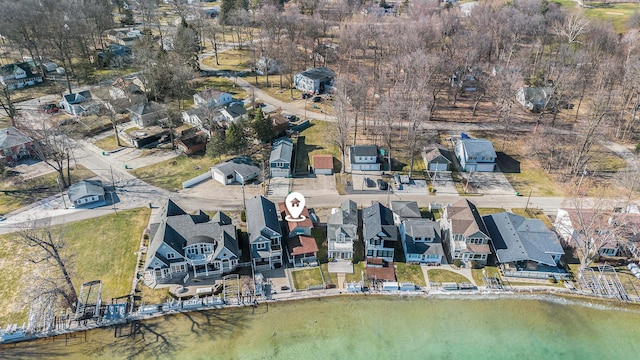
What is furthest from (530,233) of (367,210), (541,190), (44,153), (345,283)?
(44,153)

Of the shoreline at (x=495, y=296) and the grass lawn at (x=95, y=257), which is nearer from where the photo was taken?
the grass lawn at (x=95, y=257)

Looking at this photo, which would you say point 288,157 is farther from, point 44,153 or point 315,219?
point 44,153

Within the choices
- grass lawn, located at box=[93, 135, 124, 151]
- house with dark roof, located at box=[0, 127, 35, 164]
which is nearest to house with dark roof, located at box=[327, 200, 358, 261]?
grass lawn, located at box=[93, 135, 124, 151]

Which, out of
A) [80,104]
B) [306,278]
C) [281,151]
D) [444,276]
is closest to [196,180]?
[281,151]

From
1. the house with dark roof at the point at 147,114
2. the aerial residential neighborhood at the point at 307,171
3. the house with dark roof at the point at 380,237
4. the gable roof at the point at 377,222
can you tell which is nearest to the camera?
the aerial residential neighborhood at the point at 307,171

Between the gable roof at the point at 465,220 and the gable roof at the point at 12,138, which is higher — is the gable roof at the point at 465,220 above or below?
below

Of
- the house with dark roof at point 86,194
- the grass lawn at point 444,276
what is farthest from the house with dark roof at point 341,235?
the house with dark roof at point 86,194

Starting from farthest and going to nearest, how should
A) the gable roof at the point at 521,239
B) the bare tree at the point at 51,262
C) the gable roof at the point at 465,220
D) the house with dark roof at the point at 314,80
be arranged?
the house with dark roof at the point at 314,80 < the gable roof at the point at 465,220 < the gable roof at the point at 521,239 < the bare tree at the point at 51,262

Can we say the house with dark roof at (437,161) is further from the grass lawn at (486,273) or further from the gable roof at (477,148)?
the grass lawn at (486,273)
